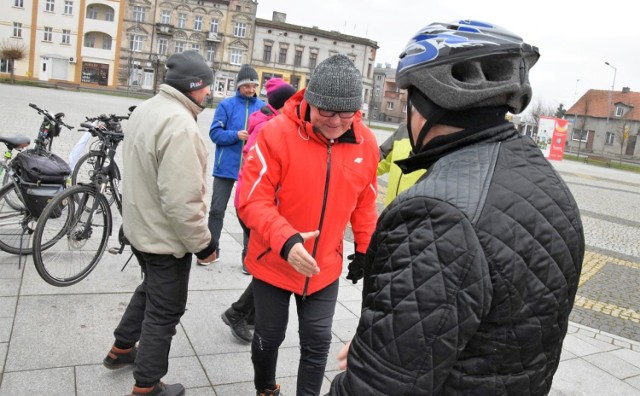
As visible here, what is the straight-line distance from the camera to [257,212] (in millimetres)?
2660

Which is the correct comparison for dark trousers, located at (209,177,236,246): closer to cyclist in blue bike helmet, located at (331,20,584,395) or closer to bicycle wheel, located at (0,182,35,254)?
bicycle wheel, located at (0,182,35,254)

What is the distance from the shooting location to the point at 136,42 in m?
63.2

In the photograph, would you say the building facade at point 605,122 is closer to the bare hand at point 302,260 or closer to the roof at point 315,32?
the roof at point 315,32

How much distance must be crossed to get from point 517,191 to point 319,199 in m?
1.51

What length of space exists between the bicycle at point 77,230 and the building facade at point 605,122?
229 feet

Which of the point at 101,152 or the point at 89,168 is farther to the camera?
the point at 89,168

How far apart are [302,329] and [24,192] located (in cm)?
349

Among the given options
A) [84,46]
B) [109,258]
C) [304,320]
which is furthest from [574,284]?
[84,46]

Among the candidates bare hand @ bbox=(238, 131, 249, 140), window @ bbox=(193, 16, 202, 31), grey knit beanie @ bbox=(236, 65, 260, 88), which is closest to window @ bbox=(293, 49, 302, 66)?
window @ bbox=(193, 16, 202, 31)

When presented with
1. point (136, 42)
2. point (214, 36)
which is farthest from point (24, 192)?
point (214, 36)

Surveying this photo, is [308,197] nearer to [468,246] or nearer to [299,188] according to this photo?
[299,188]

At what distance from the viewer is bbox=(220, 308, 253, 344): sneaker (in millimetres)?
3920

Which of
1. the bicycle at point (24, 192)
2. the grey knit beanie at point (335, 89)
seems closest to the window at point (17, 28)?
the bicycle at point (24, 192)

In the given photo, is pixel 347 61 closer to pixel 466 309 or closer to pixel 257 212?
pixel 257 212
